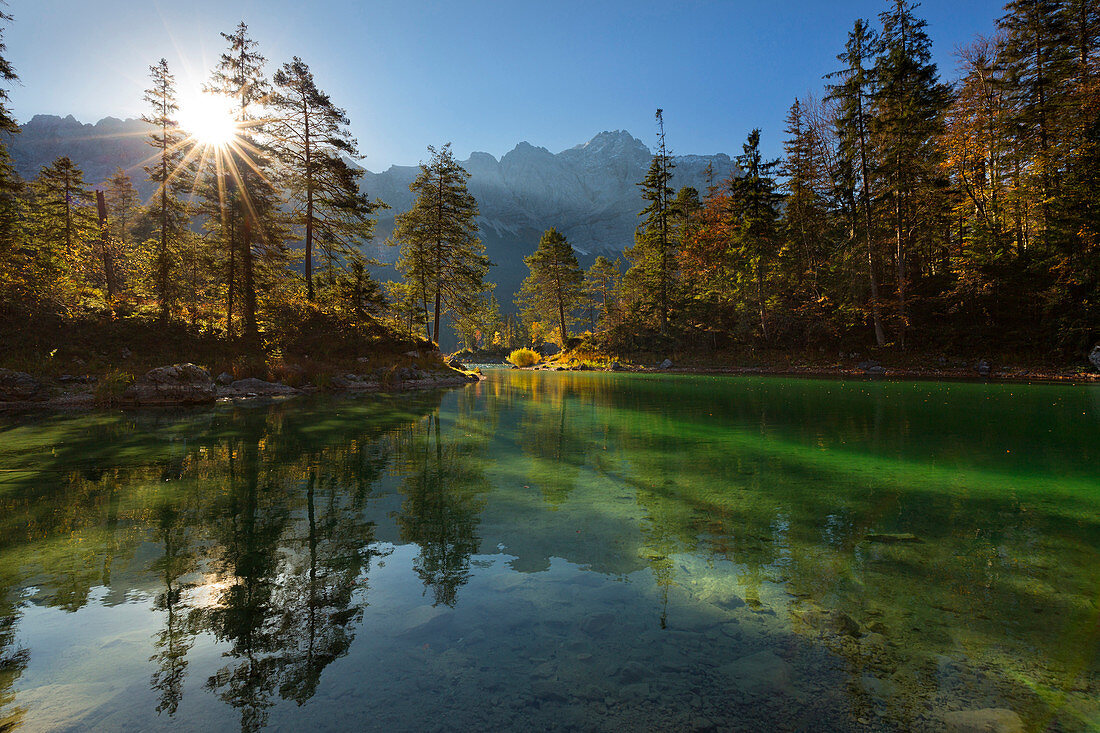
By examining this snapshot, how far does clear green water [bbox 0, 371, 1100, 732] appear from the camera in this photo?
2.16 m

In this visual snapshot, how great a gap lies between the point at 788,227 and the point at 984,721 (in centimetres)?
3582

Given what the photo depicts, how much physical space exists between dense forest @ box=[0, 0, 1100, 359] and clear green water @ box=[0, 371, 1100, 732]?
55.9ft

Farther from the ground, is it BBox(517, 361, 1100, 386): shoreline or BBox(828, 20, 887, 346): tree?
BBox(828, 20, 887, 346): tree

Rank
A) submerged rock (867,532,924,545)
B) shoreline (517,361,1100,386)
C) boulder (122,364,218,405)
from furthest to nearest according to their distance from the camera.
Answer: shoreline (517,361,1100,386), boulder (122,364,218,405), submerged rock (867,532,924,545)

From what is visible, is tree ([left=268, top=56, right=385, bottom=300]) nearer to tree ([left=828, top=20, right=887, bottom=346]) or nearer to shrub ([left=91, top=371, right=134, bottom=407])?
shrub ([left=91, top=371, right=134, bottom=407])

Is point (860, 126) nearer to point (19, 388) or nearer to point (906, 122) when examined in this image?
point (906, 122)

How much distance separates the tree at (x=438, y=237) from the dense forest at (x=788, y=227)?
144 mm

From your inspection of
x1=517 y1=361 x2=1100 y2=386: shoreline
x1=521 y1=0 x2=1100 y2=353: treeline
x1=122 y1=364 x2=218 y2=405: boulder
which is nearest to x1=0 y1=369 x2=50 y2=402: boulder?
x1=122 y1=364 x2=218 y2=405: boulder

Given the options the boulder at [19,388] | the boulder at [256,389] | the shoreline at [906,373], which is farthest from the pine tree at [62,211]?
the shoreline at [906,373]

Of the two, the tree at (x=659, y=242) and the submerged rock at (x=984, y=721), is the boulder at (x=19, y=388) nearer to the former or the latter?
the submerged rock at (x=984, y=721)

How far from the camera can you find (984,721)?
1992mm

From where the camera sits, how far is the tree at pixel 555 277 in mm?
49469

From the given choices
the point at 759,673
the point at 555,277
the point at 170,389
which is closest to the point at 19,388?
the point at 170,389

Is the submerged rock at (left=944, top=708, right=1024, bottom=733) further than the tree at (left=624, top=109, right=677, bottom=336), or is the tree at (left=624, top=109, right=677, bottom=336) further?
the tree at (left=624, top=109, right=677, bottom=336)
